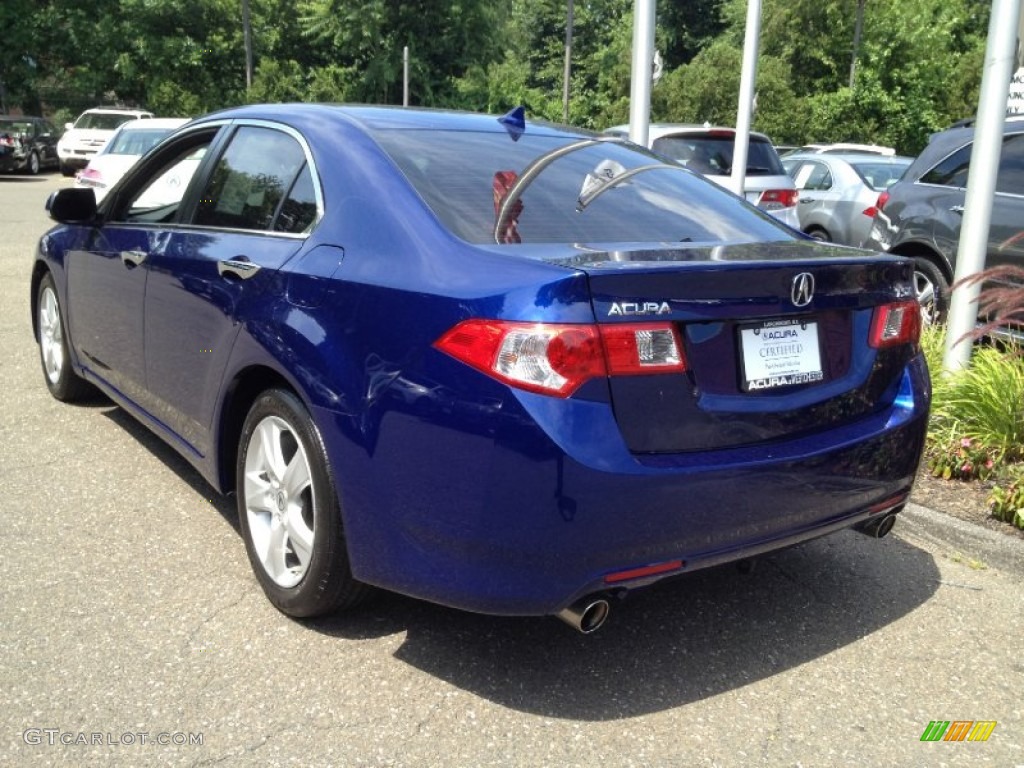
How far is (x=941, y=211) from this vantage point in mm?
7406

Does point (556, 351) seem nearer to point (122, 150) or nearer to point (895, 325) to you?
point (895, 325)

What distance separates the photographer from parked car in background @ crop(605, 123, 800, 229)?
10203 millimetres

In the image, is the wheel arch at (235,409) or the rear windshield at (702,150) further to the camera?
the rear windshield at (702,150)

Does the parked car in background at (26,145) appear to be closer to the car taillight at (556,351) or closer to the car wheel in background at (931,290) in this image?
the car wheel in background at (931,290)

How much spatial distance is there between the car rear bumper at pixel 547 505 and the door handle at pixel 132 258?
5.69 feet

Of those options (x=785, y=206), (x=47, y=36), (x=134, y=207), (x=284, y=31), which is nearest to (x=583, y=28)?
(x=284, y=31)

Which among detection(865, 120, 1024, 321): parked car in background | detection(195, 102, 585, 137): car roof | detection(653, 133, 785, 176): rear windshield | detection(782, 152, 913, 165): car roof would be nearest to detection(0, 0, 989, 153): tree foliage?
detection(782, 152, 913, 165): car roof

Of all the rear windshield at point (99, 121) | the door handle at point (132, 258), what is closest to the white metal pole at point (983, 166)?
the door handle at point (132, 258)

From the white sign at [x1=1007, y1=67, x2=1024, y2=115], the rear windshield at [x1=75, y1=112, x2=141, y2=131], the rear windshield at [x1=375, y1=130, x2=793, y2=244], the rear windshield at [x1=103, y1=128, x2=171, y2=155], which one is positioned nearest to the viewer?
the rear windshield at [x1=375, y1=130, x2=793, y2=244]

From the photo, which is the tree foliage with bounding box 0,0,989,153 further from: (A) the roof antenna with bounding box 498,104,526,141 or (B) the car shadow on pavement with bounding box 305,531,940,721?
(B) the car shadow on pavement with bounding box 305,531,940,721

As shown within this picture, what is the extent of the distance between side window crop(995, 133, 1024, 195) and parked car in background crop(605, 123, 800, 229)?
316 centimetres

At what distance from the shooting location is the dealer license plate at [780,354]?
9.07ft

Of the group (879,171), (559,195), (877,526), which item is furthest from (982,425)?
(879,171)

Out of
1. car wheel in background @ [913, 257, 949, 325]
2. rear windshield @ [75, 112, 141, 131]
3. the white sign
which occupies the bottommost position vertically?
car wheel in background @ [913, 257, 949, 325]
